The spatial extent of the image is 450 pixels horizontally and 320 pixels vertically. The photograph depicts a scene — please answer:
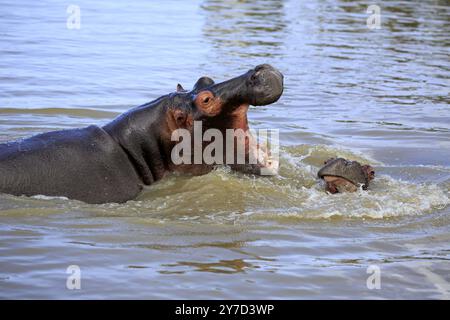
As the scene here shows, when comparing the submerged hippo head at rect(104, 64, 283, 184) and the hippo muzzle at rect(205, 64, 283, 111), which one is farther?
the submerged hippo head at rect(104, 64, 283, 184)

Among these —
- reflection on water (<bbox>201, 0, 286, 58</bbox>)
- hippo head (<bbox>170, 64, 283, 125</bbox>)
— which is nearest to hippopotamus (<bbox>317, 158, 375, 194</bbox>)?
hippo head (<bbox>170, 64, 283, 125</bbox>)

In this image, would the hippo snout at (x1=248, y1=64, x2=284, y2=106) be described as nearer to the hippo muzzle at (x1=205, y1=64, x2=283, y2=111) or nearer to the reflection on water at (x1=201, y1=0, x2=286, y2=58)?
the hippo muzzle at (x1=205, y1=64, x2=283, y2=111)

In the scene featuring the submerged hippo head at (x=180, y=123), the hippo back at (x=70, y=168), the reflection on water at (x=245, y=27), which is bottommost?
the hippo back at (x=70, y=168)

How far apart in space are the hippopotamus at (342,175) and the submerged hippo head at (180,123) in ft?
2.05

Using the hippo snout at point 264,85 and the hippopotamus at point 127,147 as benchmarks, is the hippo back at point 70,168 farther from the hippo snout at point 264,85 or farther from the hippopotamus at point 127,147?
the hippo snout at point 264,85

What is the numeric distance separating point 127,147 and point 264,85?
119 centimetres

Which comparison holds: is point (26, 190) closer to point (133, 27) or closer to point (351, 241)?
point (351, 241)

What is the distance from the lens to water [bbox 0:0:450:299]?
5.31m

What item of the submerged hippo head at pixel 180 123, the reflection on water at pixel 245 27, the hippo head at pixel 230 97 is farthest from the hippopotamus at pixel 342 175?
the reflection on water at pixel 245 27

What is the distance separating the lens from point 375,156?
912 cm

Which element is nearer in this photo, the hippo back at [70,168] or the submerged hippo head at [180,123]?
the hippo back at [70,168]

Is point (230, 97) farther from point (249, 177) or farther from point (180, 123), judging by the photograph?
point (249, 177)

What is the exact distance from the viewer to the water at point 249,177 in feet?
17.4

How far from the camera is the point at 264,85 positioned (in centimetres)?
638
